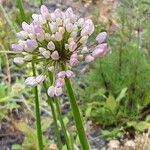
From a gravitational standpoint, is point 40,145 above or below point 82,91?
below

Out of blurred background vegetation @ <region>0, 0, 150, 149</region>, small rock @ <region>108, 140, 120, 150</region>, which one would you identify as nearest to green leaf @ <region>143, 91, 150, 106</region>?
blurred background vegetation @ <region>0, 0, 150, 149</region>

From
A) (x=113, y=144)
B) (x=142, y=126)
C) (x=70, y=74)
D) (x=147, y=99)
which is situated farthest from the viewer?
(x=147, y=99)

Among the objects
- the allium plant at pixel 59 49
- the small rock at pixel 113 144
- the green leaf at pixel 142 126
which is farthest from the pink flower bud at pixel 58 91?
the green leaf at pixel 142 126

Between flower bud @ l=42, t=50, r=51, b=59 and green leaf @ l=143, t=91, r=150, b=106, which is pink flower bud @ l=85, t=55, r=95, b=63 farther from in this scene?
green leaf @ l=143, t=91, r=150, b=106

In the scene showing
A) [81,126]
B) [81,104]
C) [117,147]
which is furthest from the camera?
[81,104]

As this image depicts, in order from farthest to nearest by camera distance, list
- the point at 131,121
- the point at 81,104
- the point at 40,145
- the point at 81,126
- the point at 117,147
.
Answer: the point at 81,104 → the point at 131,121 → the point at 117,147 → the point at 40,145 → the point at 81,126

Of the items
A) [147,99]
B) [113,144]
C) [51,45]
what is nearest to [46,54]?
[51,45]

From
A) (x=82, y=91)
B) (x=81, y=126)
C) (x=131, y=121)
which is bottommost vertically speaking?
(x=81, y=126)

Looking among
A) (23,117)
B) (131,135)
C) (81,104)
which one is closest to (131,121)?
(131,135)

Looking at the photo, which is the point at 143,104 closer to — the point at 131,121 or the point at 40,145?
the point at 131,121

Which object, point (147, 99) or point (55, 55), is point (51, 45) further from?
point (147, 99)
